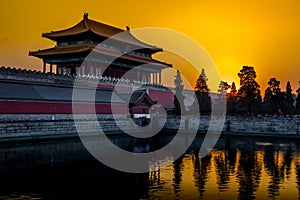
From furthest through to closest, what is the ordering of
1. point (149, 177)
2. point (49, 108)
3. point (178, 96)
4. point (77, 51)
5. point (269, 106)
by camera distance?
point (178, 96) → point (269, 106) → point (77, 51) → point (49, 108) → point (149, 177)

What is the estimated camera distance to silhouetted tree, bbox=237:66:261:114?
56.8 m

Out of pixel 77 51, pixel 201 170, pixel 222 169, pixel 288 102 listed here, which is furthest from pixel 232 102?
pixel 201 170

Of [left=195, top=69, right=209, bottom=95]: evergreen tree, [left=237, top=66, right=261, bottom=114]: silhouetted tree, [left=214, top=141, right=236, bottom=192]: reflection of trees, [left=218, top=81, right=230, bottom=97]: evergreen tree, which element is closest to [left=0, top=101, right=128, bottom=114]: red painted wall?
[left=214, top=141, right=236, bottom=192]: reflection of trees

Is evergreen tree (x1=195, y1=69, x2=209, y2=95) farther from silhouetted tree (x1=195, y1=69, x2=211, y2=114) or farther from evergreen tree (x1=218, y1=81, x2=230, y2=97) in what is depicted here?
evergreen tree (x1=218, y1=81, x2=230, y2=97)

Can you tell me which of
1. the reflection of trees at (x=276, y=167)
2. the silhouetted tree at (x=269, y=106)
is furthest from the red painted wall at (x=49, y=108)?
the silhouetted tree at (x=269, y=106)

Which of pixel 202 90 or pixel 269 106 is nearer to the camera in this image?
pixel 269 106

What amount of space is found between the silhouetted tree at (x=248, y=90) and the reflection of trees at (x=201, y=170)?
99.6 ft

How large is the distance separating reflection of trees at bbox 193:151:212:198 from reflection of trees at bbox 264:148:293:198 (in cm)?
320

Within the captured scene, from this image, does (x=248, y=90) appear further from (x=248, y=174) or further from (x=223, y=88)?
(x=248, y=174)

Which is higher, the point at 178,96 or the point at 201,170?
the point at 178,96

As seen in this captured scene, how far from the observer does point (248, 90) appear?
189ft

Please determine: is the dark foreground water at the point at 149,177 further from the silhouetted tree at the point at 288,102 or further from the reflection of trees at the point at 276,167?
the silhouetted tree at the point at 288,102

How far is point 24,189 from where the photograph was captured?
642 inches

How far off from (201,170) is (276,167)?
511 centimetres
